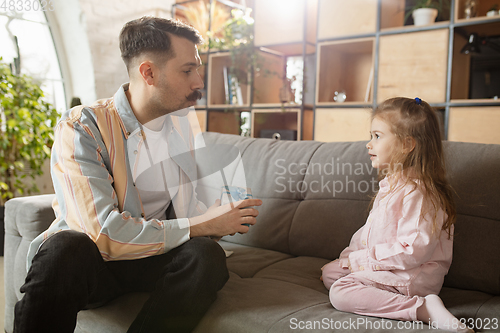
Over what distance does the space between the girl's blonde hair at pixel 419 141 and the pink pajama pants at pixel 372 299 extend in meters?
0.28

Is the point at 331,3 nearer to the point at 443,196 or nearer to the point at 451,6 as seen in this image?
the point at 451,6

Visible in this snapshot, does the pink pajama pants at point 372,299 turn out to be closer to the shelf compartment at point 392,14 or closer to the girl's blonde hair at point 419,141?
the girl's blonde hair at point 419,141

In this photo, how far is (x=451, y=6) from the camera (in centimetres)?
234

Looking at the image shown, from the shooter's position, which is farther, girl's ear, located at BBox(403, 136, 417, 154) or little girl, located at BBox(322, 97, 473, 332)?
girl's ear, located at BBox(403, 136, 417, 154)

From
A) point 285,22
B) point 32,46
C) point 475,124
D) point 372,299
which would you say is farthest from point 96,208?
point 32,46

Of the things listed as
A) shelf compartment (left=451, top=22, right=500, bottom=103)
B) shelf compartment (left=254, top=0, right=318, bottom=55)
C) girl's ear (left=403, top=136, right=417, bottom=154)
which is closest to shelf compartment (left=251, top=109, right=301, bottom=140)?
shelf compartment (left=254, top=0, right=318, bottom=55)

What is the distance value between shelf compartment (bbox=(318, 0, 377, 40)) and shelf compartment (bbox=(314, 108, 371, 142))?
0.50 metres

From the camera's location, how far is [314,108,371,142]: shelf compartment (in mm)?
2586

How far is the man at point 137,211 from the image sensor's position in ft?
3.50

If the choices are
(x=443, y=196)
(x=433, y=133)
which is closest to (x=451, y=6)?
(x=433, y=133)

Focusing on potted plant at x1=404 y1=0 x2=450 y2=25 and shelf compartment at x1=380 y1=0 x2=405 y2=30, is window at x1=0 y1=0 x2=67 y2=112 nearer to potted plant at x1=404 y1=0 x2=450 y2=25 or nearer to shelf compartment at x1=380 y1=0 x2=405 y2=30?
shelf compartment at x1=380 y1=0 x2=405 y2=30

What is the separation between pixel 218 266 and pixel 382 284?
1.54 ft

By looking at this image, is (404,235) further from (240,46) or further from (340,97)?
(240,46)

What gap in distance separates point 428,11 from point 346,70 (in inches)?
28.8
